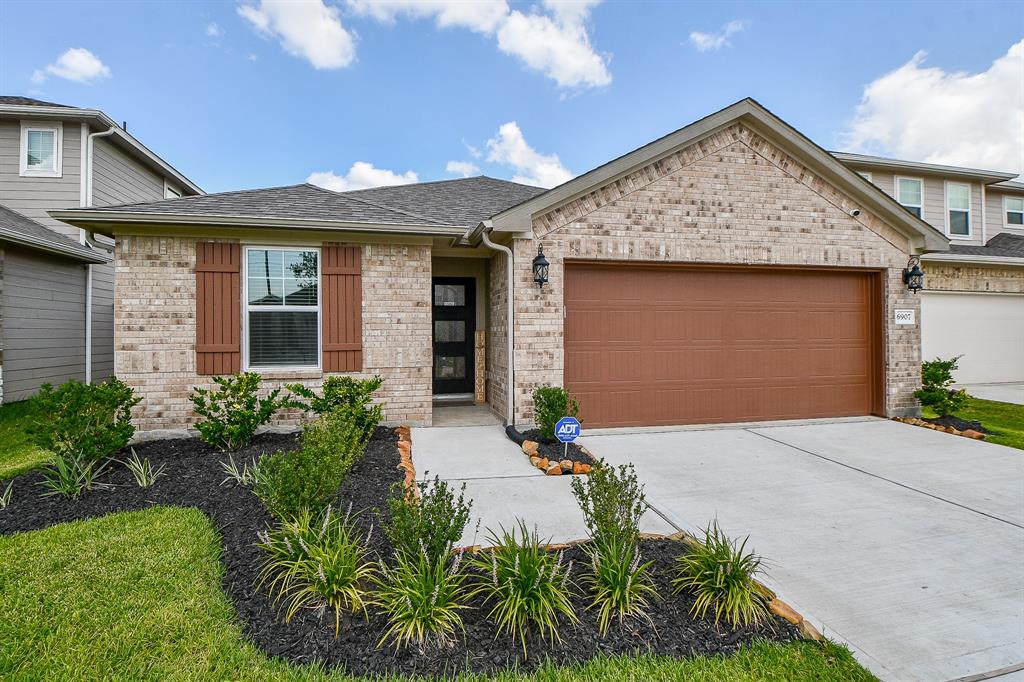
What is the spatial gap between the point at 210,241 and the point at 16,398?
5.47 m

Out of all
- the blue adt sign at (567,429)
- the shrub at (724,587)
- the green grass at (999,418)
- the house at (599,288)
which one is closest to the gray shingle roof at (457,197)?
the house at (599,288)

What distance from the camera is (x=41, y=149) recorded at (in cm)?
986

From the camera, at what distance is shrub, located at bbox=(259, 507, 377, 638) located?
8.28 ft

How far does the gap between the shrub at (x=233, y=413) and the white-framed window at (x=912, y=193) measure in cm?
1508

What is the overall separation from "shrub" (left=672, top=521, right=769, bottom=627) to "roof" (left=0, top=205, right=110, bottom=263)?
33.5ft

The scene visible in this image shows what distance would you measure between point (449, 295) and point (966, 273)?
39.0ft

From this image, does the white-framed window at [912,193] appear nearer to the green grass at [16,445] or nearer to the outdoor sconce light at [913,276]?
the outdoor sconce light at [913,276]

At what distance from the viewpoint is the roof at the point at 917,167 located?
11.6 meters

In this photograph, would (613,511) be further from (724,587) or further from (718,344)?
(718,344)

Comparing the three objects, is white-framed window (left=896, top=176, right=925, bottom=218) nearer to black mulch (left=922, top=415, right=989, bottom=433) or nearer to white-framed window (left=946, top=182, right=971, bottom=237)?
white-framed window (left=946, top=182, right=971, bottom=237)

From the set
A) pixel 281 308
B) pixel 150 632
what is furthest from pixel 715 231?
pixel 150 632

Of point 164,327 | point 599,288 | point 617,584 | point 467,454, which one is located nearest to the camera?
point 617,584

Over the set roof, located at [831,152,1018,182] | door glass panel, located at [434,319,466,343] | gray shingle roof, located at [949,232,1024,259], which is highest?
roof, located at [831,152,1018,182]

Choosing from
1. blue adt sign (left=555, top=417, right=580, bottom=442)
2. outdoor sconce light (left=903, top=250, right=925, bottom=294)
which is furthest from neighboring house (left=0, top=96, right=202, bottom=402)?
outdoor sconce light (left=903, top=250, right=925, bottom=294)
